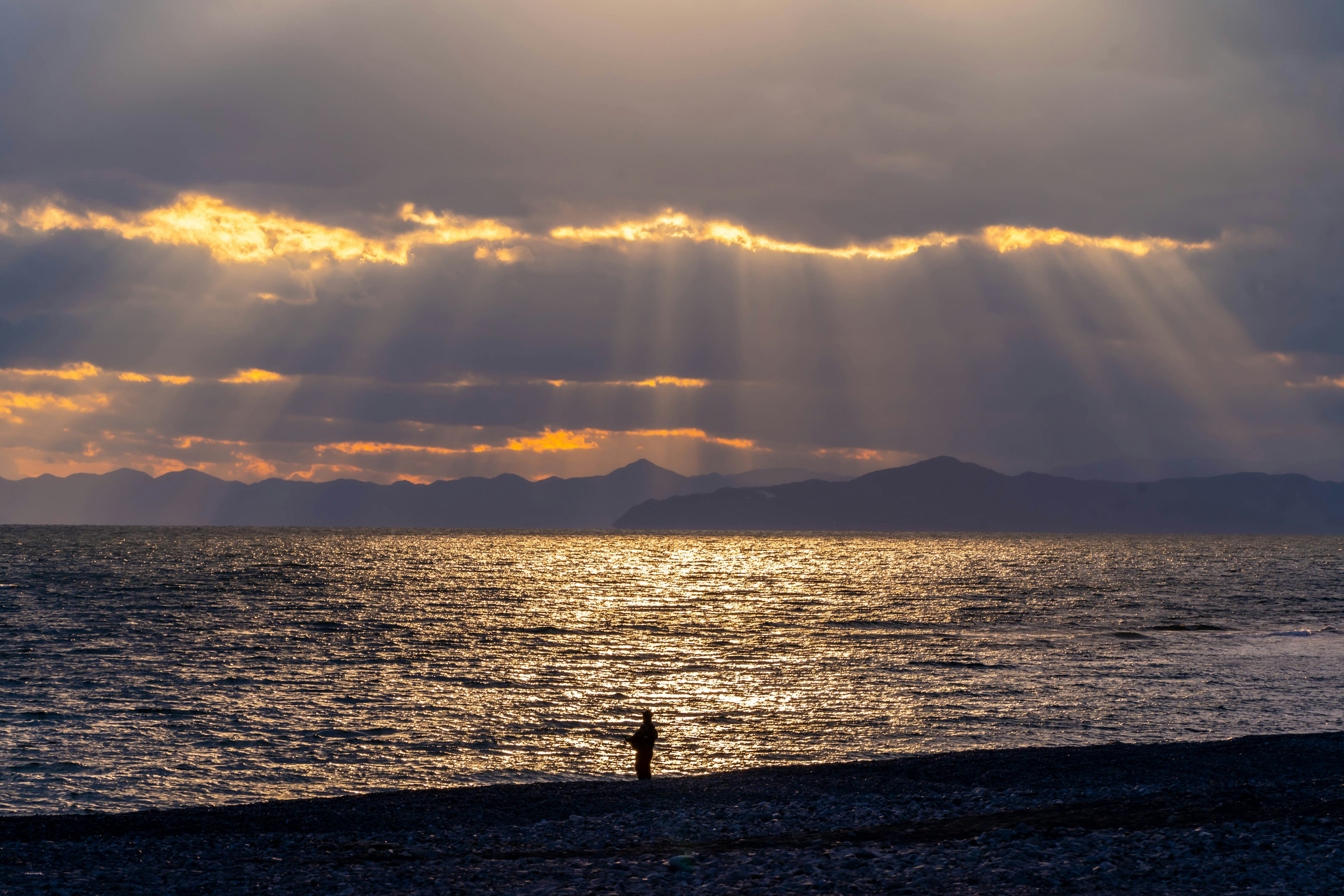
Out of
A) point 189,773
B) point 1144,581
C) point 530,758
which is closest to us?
point 189,773

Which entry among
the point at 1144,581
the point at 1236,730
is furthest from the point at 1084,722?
the point at 1144,581

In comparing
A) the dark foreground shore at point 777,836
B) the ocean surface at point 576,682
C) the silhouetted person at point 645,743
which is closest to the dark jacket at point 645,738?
the silhouetted person at point 645,743

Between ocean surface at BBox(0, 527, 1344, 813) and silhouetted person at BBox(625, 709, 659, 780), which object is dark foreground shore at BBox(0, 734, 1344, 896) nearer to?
silhouetted person at BBox(625, 709, 659, 780)

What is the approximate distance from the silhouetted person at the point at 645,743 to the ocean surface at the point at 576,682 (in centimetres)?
342

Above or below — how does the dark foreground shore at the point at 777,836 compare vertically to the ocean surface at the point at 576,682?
above

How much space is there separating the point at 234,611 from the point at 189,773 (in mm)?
57605

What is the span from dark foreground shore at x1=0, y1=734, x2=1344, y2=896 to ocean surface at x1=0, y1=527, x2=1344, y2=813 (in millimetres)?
4858

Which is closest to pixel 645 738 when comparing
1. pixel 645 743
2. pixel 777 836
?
pixel 645 743

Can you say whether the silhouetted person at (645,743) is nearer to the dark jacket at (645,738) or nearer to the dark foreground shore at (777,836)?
the dark jacket at (645,738)

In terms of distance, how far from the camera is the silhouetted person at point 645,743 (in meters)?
24.0

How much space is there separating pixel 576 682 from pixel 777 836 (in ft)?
90.4

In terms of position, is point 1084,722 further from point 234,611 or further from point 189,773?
point 234,611

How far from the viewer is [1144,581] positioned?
131125 millimetres

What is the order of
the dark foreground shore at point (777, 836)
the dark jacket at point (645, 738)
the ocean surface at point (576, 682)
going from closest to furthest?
the dark foreground shore at point (777, 836), the dark jacket at point (645, 738), the ocean surface at point (576, 682)
